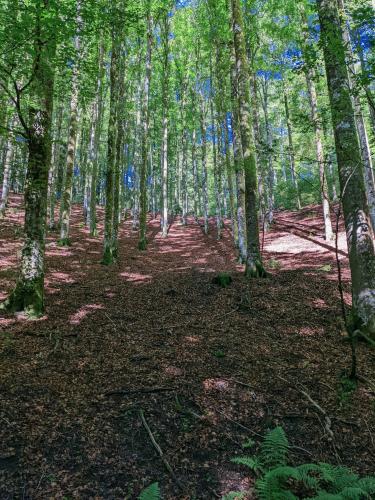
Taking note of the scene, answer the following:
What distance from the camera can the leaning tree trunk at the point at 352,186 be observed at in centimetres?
618

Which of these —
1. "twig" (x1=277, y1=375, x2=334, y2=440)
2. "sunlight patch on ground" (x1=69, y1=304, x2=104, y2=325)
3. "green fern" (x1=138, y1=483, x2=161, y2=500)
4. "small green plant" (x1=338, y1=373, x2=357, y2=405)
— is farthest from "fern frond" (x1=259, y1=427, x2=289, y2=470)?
"sunlight patch on ground" (x1=69, y1=304, x2=104, y2=325)

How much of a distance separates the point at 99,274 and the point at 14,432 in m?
7.81

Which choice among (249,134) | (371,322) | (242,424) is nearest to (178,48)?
(249,134)

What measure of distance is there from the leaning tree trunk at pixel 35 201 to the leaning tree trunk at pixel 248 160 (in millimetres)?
5851

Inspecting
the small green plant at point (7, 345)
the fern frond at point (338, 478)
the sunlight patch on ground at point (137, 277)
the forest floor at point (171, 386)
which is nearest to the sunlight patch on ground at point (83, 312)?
the forest floor at point (171, 386)

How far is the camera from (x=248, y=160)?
10.4m

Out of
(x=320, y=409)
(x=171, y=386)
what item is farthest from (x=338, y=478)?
(x=171, y=386)

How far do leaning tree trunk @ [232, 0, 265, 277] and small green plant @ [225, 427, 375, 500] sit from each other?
22.5ft

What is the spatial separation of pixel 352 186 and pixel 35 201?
20.8 feet

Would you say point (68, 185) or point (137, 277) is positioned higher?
point (68, 185)

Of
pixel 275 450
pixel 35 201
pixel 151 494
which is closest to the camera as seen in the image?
pixel 151 494

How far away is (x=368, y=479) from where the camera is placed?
10.2 ft

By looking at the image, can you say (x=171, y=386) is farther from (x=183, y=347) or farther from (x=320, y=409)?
(x=320, y=409)

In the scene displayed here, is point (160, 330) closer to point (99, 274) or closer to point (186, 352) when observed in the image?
point (186, 352)
